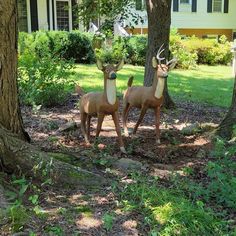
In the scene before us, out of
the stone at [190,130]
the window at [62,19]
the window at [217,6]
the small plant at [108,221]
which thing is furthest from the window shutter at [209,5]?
the small plant at [108,221]

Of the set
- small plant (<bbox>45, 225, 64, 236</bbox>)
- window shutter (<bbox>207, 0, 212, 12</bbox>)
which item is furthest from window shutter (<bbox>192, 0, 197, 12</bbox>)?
small plant (<bbox>45, 225, 64, 236</bbox>)

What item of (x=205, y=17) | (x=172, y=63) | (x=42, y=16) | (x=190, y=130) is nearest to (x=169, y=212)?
(x=172, y=63)

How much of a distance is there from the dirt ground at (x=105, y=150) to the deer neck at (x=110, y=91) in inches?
26.2

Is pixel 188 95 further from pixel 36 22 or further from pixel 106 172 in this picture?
pixel 36 22

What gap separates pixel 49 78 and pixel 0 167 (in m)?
5.32

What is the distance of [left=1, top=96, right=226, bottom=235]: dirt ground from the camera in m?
3.80

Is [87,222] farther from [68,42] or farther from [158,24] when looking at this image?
[68,42]

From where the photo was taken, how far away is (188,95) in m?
12.1

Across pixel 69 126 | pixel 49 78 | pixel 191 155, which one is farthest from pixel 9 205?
pixel 49 78

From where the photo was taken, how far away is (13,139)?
4410mm

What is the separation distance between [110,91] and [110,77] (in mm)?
181

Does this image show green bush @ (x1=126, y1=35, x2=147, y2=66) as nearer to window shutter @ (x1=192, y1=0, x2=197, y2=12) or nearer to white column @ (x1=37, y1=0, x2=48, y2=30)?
white column @ (x1=37, y1=0, x2=48, y2=30)

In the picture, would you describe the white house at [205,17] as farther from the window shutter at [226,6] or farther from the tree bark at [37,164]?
the tree bark at [37,164]

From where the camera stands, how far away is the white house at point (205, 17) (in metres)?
28.4
